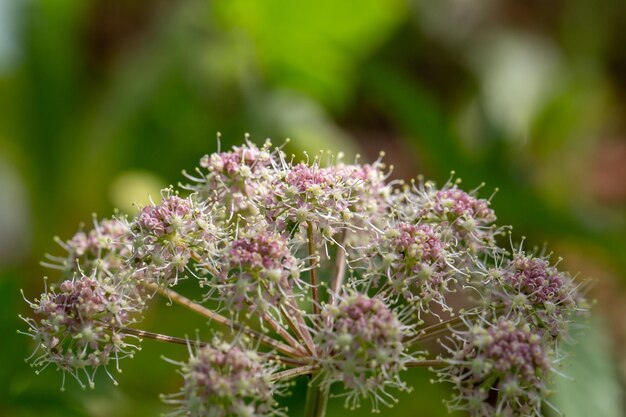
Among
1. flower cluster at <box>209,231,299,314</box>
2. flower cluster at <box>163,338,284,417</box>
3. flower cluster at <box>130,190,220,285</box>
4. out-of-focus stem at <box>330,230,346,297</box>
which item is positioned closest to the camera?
flower cluster at <box>163,338,284,417</box>

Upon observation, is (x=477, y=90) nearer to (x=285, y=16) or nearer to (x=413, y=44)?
(x=413, y=44)

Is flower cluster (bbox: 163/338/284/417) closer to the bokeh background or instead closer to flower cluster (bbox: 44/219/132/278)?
flower cluster (bbox: 44/219/132/278)

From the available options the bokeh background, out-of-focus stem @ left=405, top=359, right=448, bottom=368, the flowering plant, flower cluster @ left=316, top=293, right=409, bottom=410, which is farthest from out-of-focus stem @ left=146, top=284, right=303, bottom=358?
the bokeh background

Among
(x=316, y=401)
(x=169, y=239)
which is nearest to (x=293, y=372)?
(x=316, y=401)

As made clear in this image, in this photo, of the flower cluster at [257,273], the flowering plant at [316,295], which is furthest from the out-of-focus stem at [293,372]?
the flower cluster at [257,273]

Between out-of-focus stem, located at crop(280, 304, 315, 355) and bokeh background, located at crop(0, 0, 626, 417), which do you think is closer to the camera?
out-of-focus stem, located at crop(280, 304, 315, 355)

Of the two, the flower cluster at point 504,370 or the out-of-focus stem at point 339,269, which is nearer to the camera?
the flower cluster at point 504,370

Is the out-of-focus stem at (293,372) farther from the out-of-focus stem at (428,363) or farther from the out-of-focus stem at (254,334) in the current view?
the out-of-focus stem at (428,363)
